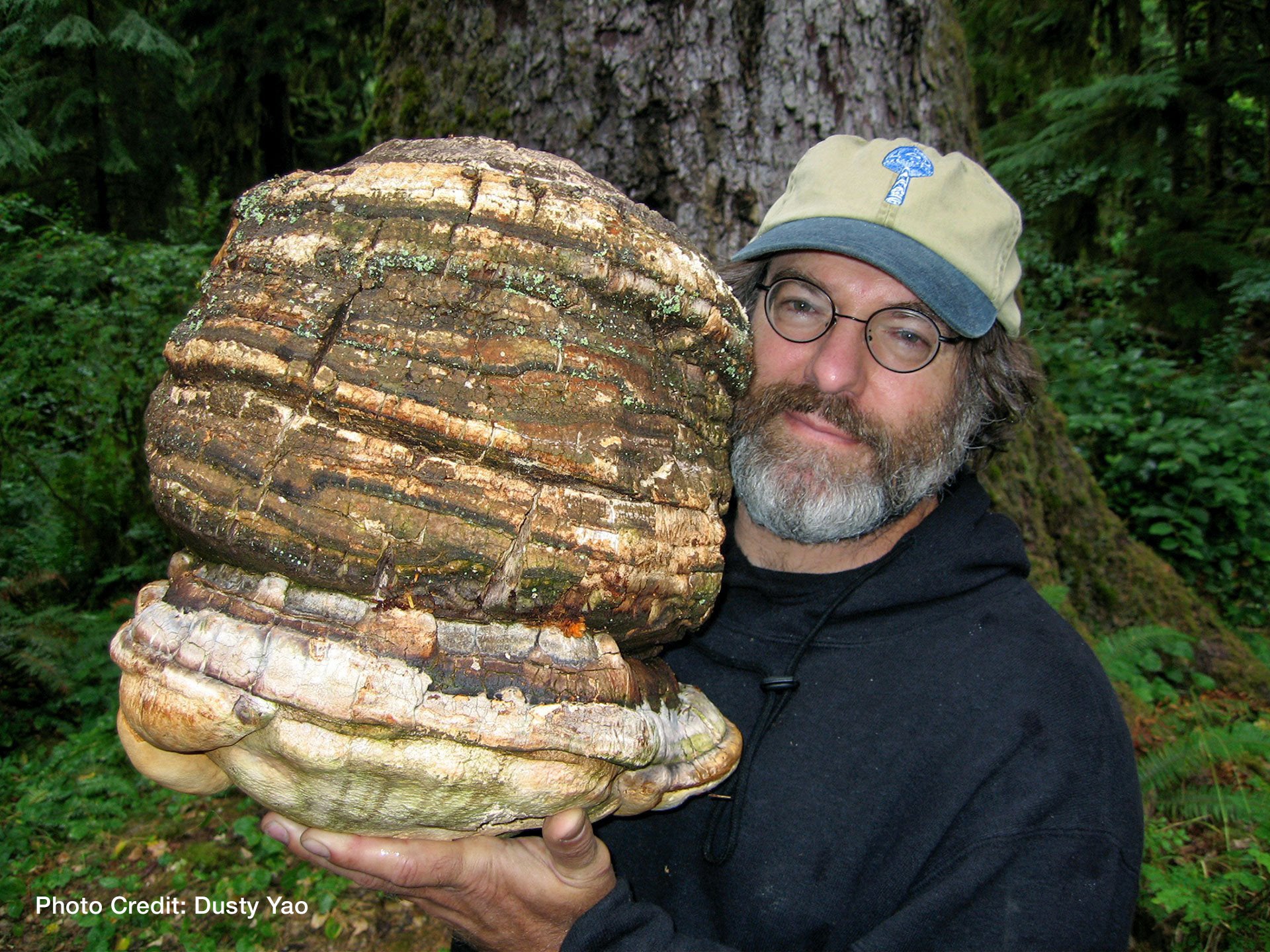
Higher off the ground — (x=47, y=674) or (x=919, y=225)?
(x=919, y=225)

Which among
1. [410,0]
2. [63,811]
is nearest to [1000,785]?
[410,0]

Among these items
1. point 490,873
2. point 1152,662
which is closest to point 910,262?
point 490,873

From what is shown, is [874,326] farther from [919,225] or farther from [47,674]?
[47,674]

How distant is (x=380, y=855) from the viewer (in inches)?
69.5

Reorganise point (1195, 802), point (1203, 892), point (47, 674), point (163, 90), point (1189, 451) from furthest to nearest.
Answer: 1. point (163, 90)
2. point (1189, 451)
3. point (47, 674)
4. point (1195, 802)
5. point (1203, 892)

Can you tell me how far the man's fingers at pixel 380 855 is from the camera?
1.76 metres

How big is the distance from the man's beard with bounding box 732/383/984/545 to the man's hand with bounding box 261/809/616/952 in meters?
1.03

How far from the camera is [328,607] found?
4.75 feet

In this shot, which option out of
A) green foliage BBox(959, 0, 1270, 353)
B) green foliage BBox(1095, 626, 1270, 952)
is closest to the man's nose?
green foliage BBox(1095, 626, 1270, 952)

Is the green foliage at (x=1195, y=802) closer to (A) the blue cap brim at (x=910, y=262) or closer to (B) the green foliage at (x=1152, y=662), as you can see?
(B) the green foliage at (x=1152, y=662)

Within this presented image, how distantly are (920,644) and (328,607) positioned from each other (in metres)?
1.53

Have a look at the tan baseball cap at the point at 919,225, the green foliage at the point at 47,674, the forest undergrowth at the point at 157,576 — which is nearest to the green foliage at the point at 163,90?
the forest undergrowth at the point at 157,576

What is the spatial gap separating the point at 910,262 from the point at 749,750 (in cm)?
136

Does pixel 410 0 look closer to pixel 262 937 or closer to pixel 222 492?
pixel 222 492
